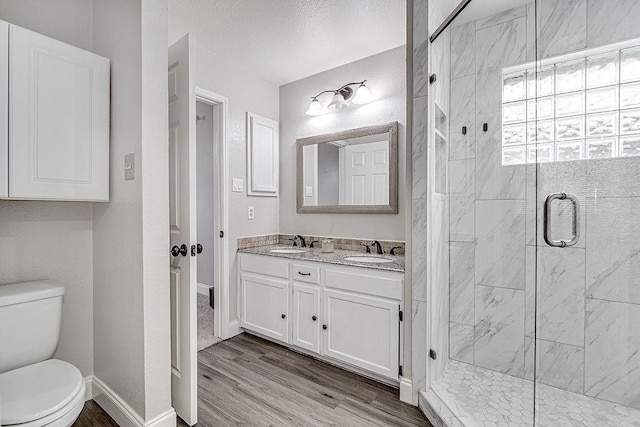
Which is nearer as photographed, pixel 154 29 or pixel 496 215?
pixel 154 29

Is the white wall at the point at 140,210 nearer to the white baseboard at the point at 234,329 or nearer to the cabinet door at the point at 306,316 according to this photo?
the cabinet door at the point at 306,316

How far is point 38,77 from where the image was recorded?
55.7 inches

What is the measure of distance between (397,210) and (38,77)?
7.58 ft

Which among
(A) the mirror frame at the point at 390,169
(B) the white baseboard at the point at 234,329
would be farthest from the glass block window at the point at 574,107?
(B) the white baseboard at the point at 234,329

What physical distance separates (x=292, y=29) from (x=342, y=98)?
691 millimetres

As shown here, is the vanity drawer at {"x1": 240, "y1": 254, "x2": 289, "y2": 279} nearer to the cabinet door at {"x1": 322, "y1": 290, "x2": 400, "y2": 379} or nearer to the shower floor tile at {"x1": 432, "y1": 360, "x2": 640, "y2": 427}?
the cabinet door at {"x1": 322, "y1": 290, "x2": 400, "y2": 379}

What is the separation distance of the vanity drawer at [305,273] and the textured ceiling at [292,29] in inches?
69.8

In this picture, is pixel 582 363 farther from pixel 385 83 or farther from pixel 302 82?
pixel 302 82

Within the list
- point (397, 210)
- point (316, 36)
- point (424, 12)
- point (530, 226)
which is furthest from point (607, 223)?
point (316, 36)

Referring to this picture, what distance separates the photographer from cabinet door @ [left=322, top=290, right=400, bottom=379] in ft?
6.34

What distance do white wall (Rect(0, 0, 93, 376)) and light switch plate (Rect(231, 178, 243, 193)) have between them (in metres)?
1.13

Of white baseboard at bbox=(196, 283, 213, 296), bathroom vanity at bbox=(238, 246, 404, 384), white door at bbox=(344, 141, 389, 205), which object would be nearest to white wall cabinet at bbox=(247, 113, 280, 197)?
bathroom vanity at bbox=(238, 246, 404, 384)

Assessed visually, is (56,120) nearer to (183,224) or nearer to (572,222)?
(183,224)

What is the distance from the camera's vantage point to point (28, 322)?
1.44m
